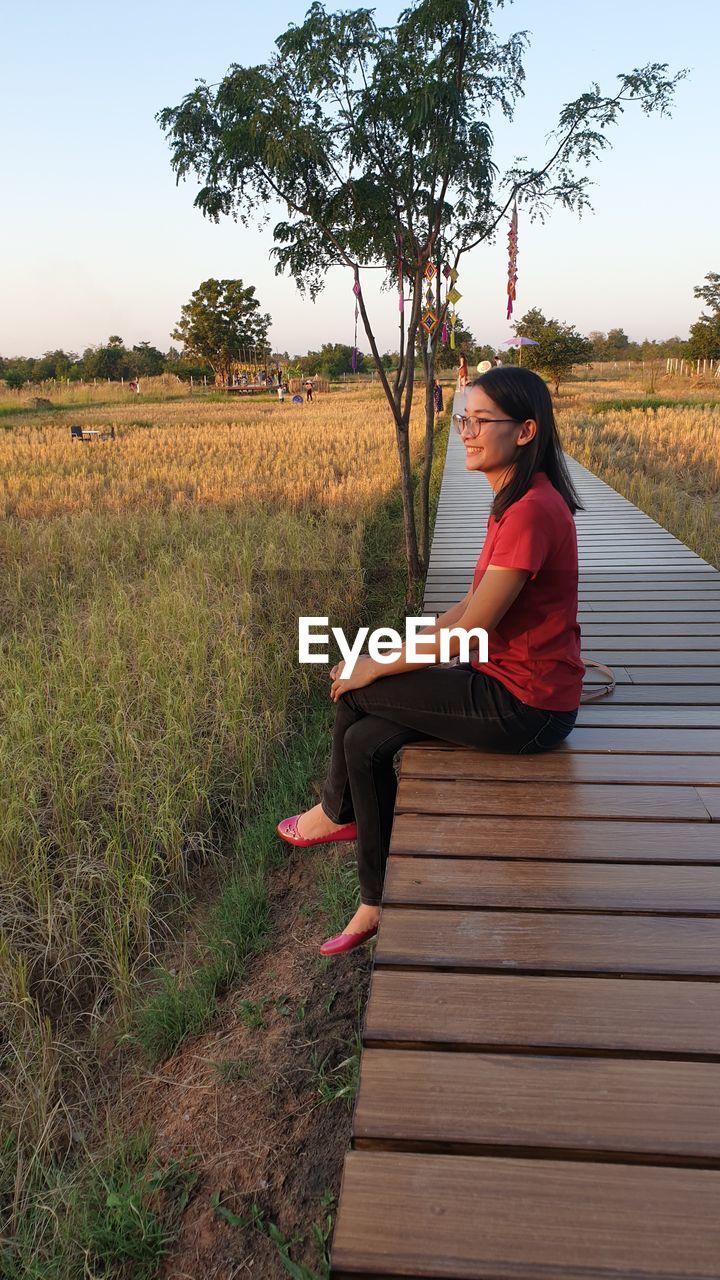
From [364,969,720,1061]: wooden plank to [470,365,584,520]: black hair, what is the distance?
131 centimetres

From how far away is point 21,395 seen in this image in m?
36.3

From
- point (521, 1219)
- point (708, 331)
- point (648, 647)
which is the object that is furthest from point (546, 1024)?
point (708, 331)

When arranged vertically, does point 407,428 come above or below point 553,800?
above

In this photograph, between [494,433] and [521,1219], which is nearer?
[521,1219]

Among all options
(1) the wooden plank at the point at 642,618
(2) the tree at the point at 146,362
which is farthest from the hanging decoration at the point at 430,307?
(2) the tree at the point at 146,362

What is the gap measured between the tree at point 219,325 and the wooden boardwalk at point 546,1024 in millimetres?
60621

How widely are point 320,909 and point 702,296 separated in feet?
155

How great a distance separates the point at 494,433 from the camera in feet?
7.88

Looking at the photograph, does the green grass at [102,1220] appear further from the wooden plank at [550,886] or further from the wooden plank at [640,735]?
the wooden plank at [640,735]

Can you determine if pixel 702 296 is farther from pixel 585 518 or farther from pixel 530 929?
pixel 530 929

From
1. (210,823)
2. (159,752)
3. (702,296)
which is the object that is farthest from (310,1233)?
(702,296)

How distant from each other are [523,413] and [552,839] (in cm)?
118

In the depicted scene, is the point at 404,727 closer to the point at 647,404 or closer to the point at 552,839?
the point at 552,839

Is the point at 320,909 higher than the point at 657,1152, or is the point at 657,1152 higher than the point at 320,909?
the point at 657,1152
